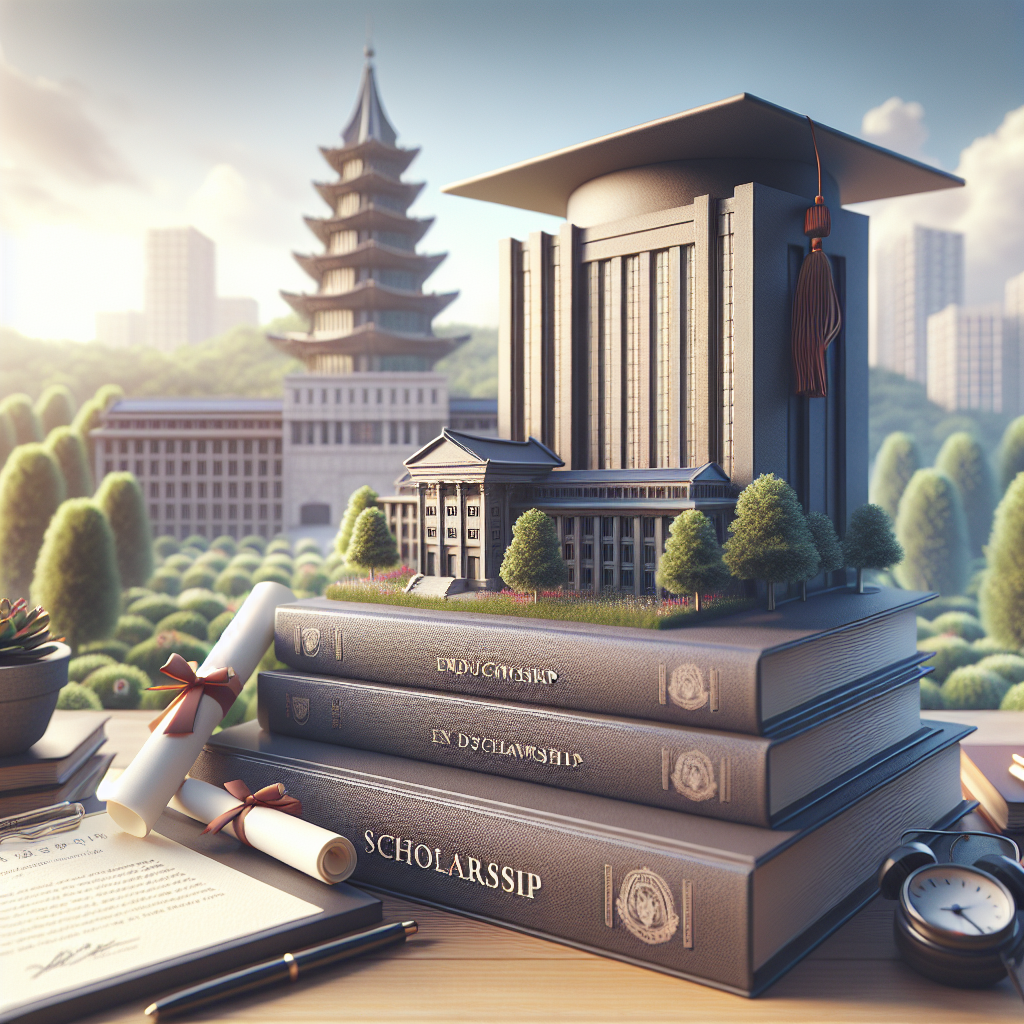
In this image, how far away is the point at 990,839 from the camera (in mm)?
812

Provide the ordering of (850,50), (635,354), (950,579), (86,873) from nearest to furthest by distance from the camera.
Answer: (86,873) → (635,354) → (850,50) → (950,579)

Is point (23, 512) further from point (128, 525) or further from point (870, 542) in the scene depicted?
point (870, 542)

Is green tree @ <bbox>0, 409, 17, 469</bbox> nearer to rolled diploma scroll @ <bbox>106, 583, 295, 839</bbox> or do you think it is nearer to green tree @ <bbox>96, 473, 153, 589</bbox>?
green tree @ <bbox>96, 473, 153, 589</bbox>

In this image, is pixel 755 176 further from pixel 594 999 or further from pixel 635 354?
pixel 594 999

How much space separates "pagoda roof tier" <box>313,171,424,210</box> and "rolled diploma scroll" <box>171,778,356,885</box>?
6555 mm

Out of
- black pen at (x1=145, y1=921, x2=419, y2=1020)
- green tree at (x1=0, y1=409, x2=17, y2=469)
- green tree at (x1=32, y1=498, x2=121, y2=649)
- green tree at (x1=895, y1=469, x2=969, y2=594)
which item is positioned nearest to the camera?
black pen at (x1=145, y1=921, x2=419, y2=1020)

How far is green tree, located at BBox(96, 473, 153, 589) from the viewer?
5133mm

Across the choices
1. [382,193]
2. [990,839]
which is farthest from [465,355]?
[990,839]

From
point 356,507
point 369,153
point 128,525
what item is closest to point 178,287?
point 128,525

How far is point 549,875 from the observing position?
0.69 metres

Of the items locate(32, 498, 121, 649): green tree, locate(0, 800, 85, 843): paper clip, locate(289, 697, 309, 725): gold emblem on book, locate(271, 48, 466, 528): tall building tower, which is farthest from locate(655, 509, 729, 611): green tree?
locate(271, 48, 466, 528): tall building tower

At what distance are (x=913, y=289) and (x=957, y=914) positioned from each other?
4.15m

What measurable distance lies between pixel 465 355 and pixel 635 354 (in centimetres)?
545

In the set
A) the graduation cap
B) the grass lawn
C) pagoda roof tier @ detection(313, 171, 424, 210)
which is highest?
pagoda roof tier @ detection(313, 171, 424, 210)
